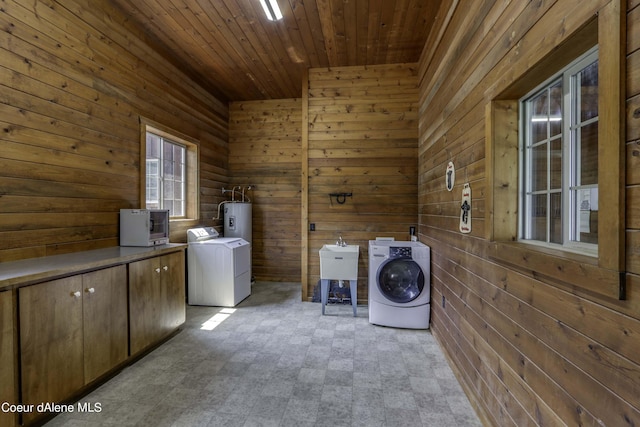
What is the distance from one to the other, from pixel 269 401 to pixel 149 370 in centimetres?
108

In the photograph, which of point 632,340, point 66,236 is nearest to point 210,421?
point 66,236

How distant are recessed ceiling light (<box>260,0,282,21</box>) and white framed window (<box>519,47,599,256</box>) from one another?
2207 millimetres

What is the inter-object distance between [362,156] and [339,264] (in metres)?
1.50

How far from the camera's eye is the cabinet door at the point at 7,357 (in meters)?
1.40

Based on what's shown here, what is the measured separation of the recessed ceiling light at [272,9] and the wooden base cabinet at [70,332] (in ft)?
8.31

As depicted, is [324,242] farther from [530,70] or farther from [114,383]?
[530,70]

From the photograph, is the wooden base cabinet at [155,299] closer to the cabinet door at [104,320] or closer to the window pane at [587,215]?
the cabinet door at [104,320]

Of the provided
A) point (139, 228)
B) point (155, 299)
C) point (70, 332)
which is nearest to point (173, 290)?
point (155, 299)

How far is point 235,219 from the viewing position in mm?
4605

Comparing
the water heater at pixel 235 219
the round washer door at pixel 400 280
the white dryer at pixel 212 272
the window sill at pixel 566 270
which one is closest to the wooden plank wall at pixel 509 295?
the window sill at pixel 566 270

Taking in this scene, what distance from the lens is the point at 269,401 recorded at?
1.87 m

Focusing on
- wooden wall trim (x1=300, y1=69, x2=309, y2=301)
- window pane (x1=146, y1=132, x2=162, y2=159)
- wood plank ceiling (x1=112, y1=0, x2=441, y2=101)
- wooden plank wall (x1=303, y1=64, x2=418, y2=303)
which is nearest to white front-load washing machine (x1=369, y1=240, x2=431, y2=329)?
wooden plank wall (x1=303, y1=64, x2=418, y2=303)

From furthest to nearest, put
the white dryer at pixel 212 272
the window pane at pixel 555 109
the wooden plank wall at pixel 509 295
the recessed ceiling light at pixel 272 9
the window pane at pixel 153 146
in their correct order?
the white dryer at pixel 212 272 → the window pane at pixel 153 146 → the recessed ceiling light at pixel 272 9 → the window pane at pixel 555 109 → the wooden plank wall at pixel 509 295

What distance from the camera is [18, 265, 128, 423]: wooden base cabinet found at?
5.07 ft
